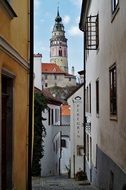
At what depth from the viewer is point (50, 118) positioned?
38438 millimetres

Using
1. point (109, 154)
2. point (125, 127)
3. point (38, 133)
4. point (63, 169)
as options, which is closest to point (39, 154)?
point (38, 133)

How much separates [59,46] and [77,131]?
13429cm

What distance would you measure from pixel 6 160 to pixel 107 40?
5.89 metres

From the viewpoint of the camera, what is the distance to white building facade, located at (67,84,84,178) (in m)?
32.8

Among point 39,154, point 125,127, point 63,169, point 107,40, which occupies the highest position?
point 107,40

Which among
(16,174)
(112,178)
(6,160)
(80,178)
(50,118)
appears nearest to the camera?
(6,160)

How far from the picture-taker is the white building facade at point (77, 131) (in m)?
32.8

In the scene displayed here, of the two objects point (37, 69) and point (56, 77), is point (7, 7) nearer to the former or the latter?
point (37, 69)

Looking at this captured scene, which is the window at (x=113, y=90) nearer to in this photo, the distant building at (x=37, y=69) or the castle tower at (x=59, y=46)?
the distant building at (x=37, y=69)

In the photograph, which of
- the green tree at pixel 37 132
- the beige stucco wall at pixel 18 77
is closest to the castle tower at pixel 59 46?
the green tree at pixel 37 132

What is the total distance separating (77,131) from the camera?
3309 cm

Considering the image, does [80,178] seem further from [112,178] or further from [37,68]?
[112,178]

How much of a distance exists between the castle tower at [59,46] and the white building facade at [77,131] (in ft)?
434

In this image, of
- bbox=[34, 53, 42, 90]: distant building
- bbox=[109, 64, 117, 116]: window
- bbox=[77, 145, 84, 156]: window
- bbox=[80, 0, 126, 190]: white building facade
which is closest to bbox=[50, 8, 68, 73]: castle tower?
bbox=[34, 53, 42, 90]: distant building
